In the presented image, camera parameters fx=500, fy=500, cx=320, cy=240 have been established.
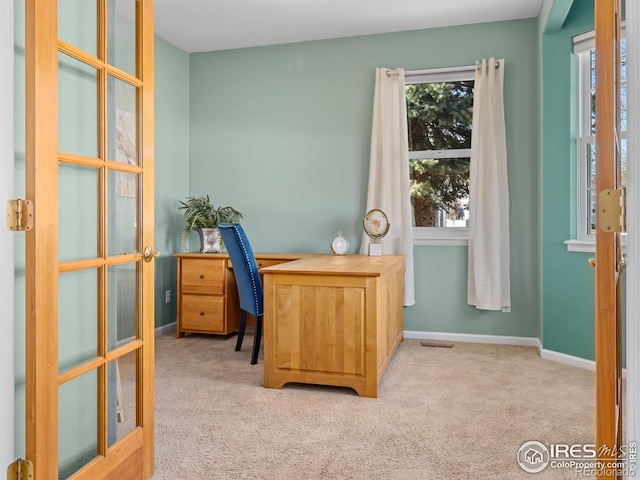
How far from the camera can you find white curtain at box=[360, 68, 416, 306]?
4227 millimetres

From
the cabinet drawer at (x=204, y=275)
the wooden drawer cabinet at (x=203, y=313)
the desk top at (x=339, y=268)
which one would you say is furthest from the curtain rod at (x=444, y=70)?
the wooden drawer cabinet at (x=203, y=313)

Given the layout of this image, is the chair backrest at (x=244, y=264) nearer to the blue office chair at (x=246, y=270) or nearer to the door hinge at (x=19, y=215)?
the blue office chair at (x=246, y=270)

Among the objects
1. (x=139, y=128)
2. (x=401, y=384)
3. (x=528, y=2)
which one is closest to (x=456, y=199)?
(x=528, y=2)

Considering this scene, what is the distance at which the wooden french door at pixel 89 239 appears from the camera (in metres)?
1.35

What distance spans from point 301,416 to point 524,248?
2.45 metres

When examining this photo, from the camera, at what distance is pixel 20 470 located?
4.44 ft

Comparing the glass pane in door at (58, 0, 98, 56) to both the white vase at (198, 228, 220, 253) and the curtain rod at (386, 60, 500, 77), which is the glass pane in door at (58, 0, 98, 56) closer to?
the white vase at (198, 228, 220, 253)

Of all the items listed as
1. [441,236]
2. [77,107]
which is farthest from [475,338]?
[77,107]

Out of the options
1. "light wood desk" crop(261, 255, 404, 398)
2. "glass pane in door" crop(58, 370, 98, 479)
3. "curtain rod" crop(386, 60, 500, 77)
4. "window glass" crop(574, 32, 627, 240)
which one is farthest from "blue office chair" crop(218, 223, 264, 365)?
"window glass" crop(574, 32, 627, 240)

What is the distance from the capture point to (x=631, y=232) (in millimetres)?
1144

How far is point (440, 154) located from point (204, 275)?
225 cm

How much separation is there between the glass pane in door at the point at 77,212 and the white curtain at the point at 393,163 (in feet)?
9.34

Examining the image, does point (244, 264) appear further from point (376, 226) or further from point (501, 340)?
point (501, 340)

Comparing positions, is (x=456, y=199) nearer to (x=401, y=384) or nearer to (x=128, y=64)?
(x=401, y=384)
